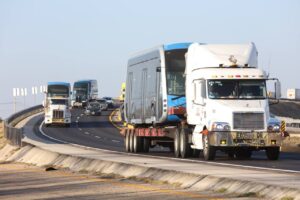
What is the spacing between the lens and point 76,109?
4882 inches

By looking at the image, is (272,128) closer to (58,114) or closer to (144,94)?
(144,94)

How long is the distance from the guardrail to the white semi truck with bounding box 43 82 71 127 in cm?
382

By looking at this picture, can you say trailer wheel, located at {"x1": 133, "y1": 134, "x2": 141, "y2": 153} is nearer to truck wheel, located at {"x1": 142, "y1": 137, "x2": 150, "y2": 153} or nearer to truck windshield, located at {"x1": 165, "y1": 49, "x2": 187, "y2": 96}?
truck wheel, located at {"x1": 142, "y1": 137, "x2": 150, "y2": 153}

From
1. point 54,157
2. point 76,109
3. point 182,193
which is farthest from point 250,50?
point 76,109

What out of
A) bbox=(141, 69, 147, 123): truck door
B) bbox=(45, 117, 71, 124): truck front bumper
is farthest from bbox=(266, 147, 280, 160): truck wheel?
bbox=(45, 117, 71, 124): truck front bumper

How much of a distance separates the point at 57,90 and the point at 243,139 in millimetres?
57800

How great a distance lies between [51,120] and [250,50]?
194 ft

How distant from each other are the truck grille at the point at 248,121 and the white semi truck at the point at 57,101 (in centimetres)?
5725

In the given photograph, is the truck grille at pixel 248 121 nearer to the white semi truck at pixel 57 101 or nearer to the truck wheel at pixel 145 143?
the truck wheel at pixel 145 143

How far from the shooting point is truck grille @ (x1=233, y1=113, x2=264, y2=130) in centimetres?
2905

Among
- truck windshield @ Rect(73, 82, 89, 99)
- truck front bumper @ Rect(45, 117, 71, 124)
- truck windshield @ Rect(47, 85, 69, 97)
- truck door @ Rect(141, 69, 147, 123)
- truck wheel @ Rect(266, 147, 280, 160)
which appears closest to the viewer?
truck wheel @ Rect(266, 147, 280, 160)

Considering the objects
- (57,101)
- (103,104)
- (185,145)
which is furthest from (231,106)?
(103,104)

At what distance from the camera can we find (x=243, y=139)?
29047 millimetres

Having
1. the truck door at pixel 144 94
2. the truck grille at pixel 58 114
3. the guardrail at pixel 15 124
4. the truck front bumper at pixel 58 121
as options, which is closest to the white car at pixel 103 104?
the guardrail at pixel 15 124
